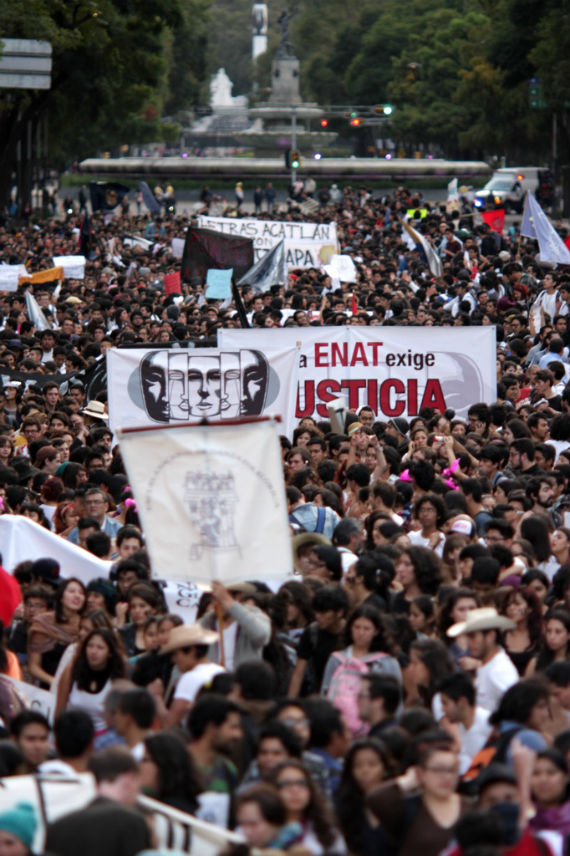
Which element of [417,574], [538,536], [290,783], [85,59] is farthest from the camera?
[85,59]

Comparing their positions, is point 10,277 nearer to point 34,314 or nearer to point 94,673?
point 34,314

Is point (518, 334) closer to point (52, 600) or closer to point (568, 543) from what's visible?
point (568, 543)

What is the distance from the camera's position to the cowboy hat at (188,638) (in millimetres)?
7328

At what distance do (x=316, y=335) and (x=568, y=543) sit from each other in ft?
19.0

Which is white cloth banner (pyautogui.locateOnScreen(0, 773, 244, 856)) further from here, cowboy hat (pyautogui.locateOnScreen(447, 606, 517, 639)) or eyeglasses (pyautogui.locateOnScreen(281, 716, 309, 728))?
cowboy hat (pyautogui.locateOnScreen(447, 606, 517, 639))

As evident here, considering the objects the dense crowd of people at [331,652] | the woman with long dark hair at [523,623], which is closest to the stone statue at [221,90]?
the dense crowd of people at [331,652]

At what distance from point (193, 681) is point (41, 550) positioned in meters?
2.77

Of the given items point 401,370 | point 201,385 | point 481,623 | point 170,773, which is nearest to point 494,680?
point 481,623

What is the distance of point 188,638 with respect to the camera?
24.1 ft

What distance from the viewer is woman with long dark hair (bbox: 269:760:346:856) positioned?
5660 mm

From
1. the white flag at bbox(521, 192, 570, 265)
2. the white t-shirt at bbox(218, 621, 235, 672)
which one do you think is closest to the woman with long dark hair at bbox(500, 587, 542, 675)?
the white t-shirt at bbox(218, 621, 235, 672)

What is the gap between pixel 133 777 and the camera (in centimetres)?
562

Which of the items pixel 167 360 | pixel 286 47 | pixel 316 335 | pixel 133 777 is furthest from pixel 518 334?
pixel 286 47

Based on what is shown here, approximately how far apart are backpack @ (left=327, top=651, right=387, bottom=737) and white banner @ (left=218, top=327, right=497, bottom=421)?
25.4 feet
